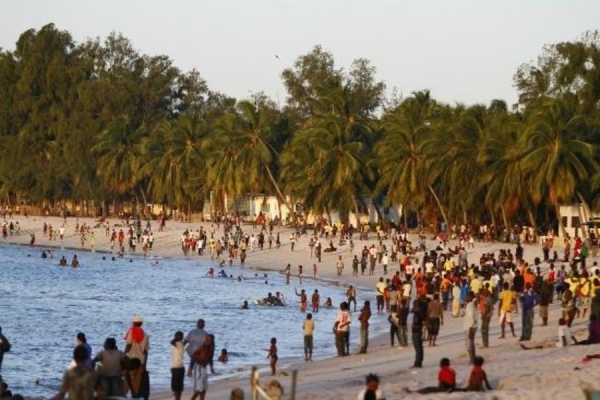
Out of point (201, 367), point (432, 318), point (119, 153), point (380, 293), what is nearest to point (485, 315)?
point (432, 318)

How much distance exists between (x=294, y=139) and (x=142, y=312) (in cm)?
3065

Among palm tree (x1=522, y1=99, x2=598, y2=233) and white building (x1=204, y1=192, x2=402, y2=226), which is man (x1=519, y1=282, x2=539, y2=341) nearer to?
palm tree (x1=522, y1=99, x2=598, y2=233)

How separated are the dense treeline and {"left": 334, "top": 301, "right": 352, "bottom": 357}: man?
3143cm

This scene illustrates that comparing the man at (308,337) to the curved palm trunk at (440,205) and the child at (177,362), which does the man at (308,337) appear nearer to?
the child at (177,362)

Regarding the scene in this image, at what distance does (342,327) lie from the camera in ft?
87.2

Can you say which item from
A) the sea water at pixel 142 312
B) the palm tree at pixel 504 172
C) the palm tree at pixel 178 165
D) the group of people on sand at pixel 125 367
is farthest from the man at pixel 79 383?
the palm tree at pixel 178 165

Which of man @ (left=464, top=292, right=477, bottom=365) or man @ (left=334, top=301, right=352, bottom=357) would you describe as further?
man @ (left=334, top=301, right=352, bottom=357)

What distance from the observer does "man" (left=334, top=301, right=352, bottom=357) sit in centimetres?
2602

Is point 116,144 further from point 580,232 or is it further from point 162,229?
point 580,232

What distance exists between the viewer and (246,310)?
151ft

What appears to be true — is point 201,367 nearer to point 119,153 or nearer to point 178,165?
point 178,165

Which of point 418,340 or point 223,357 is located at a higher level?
point 418,340

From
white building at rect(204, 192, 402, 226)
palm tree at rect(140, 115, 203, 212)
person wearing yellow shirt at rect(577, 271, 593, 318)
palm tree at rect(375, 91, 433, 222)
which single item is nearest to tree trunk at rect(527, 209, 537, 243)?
palm tree at rect(375, 91, 433, 222)

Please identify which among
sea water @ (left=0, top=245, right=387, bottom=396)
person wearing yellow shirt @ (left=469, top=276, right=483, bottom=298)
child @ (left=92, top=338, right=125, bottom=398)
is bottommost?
sea water @ (left=0, top=245, right=387, bottom=396)
